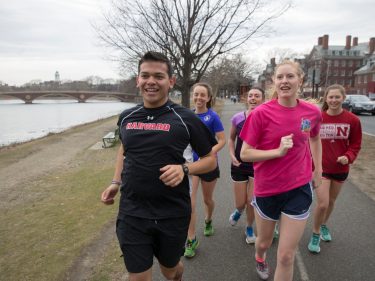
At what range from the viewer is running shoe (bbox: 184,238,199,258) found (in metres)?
3.75

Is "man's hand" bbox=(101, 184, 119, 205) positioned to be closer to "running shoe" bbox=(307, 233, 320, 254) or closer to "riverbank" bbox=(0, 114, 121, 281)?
"riverbank" bbox=(0, 114, 121, 281)

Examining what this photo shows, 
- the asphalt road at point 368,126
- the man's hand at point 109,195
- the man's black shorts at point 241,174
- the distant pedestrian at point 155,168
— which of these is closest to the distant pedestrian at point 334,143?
the man's black shorts at point 241,174

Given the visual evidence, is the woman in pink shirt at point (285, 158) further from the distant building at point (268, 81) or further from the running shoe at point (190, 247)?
Result: the running shoe at point (190, 247)

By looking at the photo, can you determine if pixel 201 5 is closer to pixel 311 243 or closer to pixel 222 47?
pixel 222 47

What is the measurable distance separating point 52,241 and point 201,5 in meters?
12.1

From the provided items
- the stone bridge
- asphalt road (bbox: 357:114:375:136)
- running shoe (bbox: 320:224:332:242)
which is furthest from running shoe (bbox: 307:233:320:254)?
the stone bridge

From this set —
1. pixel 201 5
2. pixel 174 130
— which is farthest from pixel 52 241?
pixel 201 5

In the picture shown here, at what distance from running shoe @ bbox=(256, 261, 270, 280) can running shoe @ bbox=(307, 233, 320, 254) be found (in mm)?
801

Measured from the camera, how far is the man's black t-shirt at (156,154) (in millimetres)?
2277

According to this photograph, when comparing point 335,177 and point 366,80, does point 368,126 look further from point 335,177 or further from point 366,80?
Answer: point 366,80

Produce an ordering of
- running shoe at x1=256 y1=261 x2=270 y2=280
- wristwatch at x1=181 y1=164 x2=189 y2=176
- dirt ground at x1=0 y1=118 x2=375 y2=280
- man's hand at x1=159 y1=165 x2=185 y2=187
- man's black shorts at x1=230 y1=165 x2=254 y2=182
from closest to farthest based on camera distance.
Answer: man's hand at x1=159 y1=165 x2=185 y2=187, wristwatch at x1=181 y1=164 x2=189 y2=176, running shoe at x1=256 y1=261 x2=270 y2=280, man's black shorts at x1=230 y1=165 x2=254 y2=182, dirt ground at x1=0 y1=118 x2=375 y2=280

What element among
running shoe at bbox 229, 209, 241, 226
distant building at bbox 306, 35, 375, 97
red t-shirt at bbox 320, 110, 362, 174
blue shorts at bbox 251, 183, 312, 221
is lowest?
running shoe at bbox 229, 209, 241, 226

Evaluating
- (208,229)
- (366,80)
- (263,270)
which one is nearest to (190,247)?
(208,229)

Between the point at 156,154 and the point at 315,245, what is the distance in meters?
2.54
